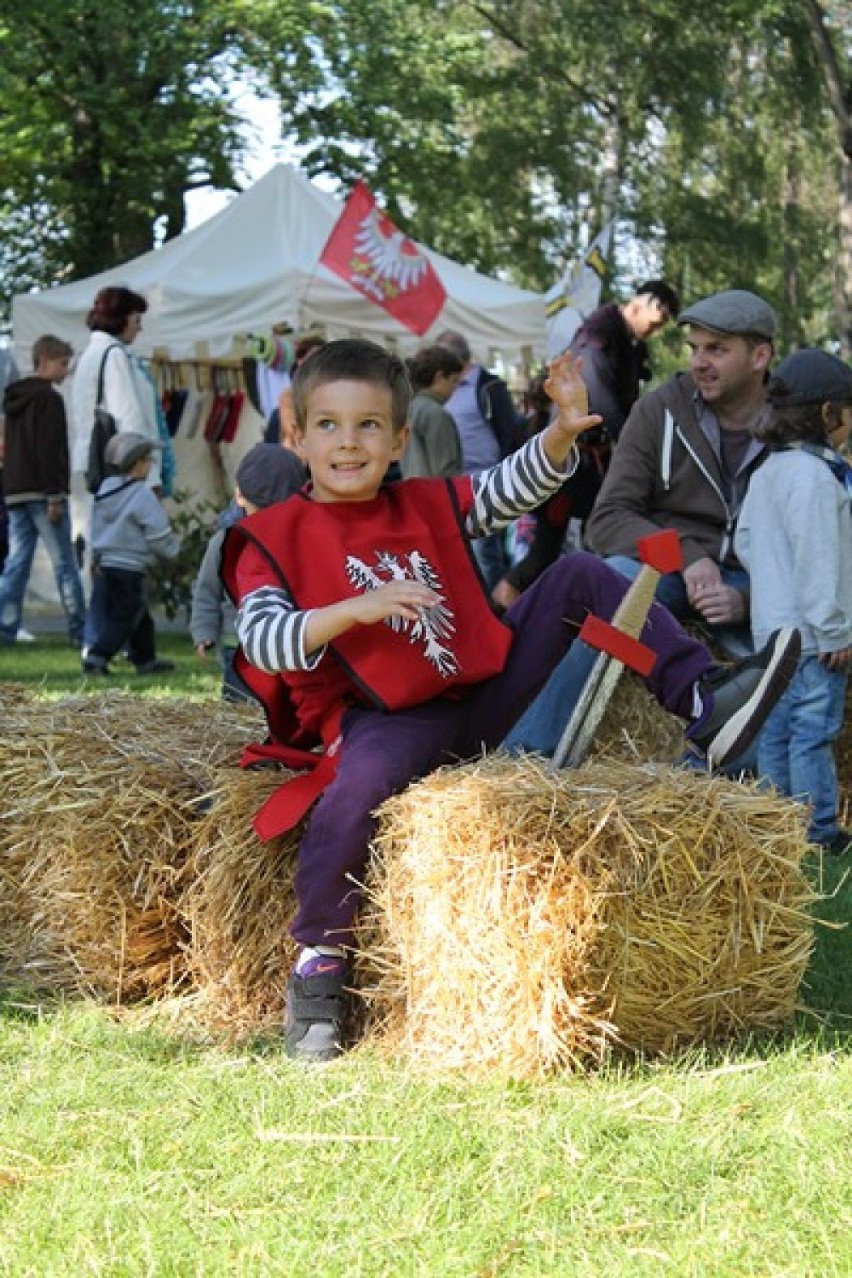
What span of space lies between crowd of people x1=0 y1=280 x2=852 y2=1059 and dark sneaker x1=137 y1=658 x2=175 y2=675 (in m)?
0.47

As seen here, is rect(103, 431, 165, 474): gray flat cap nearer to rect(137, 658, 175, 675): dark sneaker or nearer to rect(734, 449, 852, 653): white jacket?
rect(137, 658, 175, 675): dark sneaker

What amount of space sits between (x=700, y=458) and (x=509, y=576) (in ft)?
4.67

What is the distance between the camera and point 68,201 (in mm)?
25078

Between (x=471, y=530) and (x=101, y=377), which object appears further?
(x=101, y=377)

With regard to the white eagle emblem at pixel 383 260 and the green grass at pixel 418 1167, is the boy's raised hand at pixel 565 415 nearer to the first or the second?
the green grass at pixel 418 1167

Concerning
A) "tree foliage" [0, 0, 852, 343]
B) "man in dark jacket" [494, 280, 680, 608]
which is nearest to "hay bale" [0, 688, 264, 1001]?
"man in dark jacket" [494, 280, 680, 608]

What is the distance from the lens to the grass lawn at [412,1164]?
8.84 feet

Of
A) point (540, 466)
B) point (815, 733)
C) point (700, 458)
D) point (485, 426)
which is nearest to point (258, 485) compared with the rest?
point (700, 458)

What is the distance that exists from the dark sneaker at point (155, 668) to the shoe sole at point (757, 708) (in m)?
7.05

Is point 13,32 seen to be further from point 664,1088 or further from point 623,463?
point 664,1088

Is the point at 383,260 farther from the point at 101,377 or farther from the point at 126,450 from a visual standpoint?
the point at 126,450

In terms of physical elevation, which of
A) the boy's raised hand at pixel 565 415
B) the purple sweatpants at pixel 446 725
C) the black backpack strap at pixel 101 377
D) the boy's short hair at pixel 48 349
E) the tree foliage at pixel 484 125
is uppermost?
the tree foliage at pixel 484 125

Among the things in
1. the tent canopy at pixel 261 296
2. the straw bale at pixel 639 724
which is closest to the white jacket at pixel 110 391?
the tent canopy at pixel 261 296

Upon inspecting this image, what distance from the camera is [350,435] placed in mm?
4164
